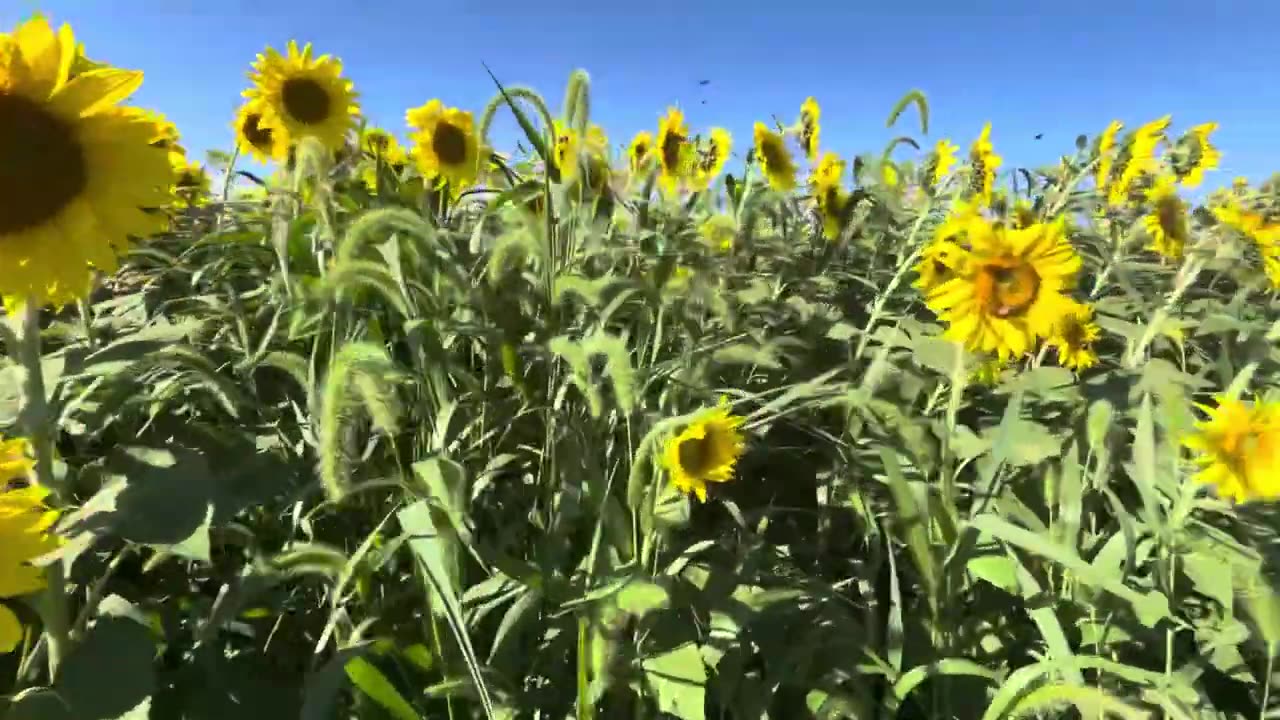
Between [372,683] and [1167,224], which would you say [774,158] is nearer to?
[1167,224]

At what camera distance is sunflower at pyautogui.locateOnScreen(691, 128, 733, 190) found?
412 centimetres

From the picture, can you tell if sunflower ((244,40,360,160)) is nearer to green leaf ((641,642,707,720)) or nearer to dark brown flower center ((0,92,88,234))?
dark brown flower center ((0,92,88,234))

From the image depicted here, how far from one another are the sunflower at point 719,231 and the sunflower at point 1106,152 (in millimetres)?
1234

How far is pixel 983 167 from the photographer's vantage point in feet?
11.4

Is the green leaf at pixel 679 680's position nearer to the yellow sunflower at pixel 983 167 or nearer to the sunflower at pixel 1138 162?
the yellow sunflower at pixel 983 167

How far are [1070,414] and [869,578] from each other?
2.73 ft

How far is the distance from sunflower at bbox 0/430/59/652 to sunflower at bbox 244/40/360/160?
80.9 inches

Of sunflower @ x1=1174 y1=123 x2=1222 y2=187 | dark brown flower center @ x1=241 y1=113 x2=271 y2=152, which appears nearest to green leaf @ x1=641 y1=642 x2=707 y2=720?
dark brown flower center @ x1=241 y1=113 x2=271 y2=152

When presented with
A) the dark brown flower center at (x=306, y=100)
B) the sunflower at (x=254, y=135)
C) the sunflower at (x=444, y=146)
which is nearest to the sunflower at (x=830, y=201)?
the sunflower at (x=444, y=146)

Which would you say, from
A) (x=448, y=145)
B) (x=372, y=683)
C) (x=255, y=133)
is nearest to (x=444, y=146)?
(x=448, y=145)

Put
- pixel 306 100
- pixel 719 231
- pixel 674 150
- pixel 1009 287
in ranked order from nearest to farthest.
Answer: pixel 1009 287
pixel 719 231
pixel 306 100
pixel 674 150

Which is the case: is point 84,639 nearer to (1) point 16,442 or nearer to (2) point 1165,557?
(1) point 16,442

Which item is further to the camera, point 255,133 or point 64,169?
point 255,133

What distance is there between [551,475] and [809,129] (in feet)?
8.76
